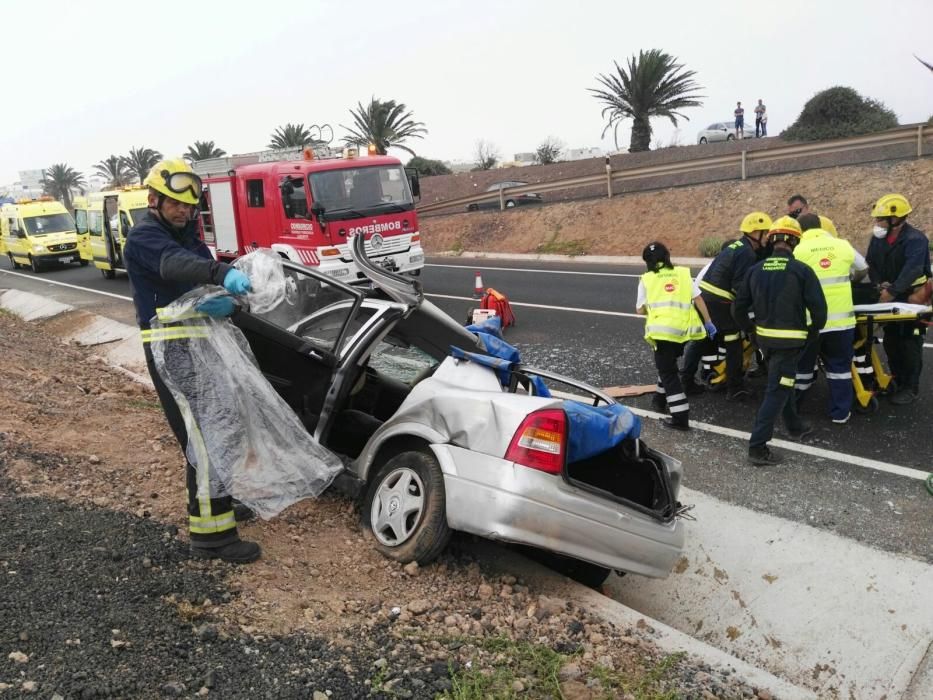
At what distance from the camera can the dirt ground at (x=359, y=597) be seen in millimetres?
2955

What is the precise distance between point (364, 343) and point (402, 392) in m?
0.69

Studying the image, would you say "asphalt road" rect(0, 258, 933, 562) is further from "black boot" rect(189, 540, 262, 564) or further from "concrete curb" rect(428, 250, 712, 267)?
"concrete curb" rect(428, 250, 712, 267)

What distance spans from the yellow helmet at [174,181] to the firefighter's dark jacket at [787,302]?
3.88m

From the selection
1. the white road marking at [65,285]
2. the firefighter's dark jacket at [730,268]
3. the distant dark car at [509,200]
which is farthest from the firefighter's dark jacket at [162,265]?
the distant dark car at [509,200]

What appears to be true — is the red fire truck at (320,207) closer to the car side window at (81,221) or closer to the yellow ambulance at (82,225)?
the yellow ambulance at (82,225)

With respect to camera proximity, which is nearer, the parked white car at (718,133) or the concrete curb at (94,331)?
the concrete curb at (94,331)

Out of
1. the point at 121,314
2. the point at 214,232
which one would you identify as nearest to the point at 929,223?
the point at 214,232

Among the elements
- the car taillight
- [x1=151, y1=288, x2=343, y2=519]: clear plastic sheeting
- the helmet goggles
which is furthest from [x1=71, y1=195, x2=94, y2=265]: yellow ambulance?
the car taillight

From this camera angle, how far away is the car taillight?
339 cm

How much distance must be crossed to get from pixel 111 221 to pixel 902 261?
17338 mm

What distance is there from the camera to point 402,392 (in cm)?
475

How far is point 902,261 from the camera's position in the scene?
6.50 meters

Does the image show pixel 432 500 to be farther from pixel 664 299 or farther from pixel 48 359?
pixel 48 359

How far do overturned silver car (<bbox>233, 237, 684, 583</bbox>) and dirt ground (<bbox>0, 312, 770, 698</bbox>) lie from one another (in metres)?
0.25
